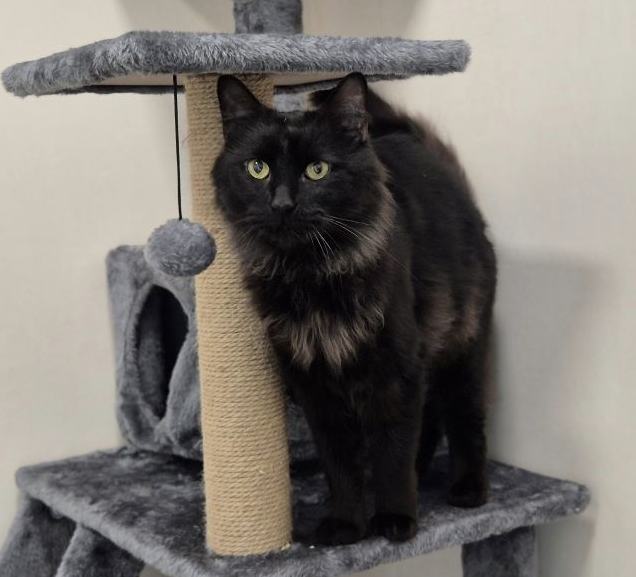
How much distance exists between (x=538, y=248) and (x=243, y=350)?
0.68 meters

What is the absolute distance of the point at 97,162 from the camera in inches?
83.4

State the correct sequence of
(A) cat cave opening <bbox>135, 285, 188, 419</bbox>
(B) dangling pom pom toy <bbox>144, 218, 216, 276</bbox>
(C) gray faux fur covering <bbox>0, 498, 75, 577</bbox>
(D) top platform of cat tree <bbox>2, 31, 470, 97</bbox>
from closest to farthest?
(D) top platform of cat tree <bbox>2, 31, 470, 97</bbox> → (B) dangling pom pom toy <bbox>144, 218, 216, 276</bbox> → (C) gray faux fur covering <bbox>0, 498, 75, 577</bbox> → (A) cat cave opening <bbox>135, 285, 188, 419</bbox>

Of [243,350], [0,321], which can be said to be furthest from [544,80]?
[0,321]

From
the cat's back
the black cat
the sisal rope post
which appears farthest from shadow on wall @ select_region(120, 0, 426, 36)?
the sisal rope post

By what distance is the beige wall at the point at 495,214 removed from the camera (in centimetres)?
165

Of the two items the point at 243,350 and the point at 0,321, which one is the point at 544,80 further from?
the point at 0,321

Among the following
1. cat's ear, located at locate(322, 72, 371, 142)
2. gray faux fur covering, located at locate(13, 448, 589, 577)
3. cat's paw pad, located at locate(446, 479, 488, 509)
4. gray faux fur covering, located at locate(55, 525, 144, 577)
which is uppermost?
cat's ear, located at locate(322, 72, 371, 142)

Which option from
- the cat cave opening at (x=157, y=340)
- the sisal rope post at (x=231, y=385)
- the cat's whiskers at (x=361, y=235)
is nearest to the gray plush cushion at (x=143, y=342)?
the cat cave opening at (x=157, y=340)

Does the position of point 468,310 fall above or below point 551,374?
above

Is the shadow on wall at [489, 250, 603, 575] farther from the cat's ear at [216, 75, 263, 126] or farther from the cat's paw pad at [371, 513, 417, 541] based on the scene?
the cat's ear at [216, 75, 263, 126]

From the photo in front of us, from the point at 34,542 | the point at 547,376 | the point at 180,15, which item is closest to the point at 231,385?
the point at 547,376

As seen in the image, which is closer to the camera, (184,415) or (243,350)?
Answer: (243,350)

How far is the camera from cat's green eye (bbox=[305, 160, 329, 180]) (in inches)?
50.8

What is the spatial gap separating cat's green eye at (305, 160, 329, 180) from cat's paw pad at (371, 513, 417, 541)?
0.56 m
